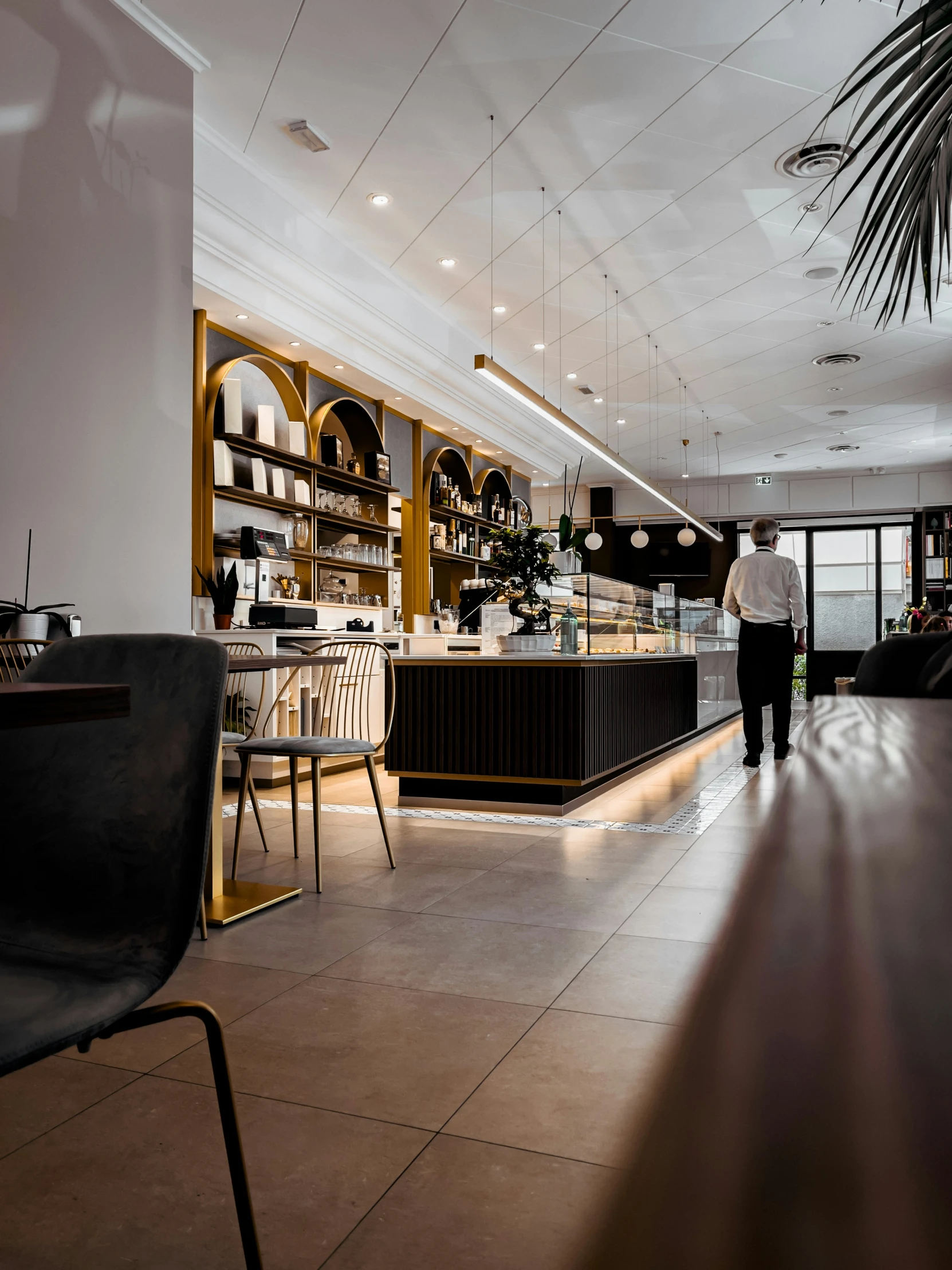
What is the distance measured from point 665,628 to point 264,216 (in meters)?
3.82

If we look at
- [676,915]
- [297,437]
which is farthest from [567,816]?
[297,437]

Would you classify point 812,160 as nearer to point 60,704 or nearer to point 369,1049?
point 369,1049

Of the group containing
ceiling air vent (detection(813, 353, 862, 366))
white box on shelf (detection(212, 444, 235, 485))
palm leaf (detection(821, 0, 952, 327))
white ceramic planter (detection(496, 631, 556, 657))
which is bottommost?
white ceramic planter (detection(496, 631, 556, 657))

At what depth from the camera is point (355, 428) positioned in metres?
7.79

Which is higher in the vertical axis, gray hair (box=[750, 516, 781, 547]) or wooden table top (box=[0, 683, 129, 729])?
gray hair (box=[750, 516, 781, 547])

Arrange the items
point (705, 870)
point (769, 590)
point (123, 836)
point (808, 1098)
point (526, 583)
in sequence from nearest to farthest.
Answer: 1. point (808, 1098)
2. point (123, 836)
3. point (705, 870)
4. point (526, 583)
5. point (769, 590)

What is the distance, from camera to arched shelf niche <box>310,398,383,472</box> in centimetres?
748

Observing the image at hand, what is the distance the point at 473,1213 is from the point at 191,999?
2.71 ft

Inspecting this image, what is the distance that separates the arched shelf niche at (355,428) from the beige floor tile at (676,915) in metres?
5.26

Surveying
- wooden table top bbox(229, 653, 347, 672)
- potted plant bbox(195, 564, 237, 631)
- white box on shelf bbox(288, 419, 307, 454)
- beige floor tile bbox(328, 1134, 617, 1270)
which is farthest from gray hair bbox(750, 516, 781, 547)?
beige floor tile bbox(328, 1134, 617, 1270)

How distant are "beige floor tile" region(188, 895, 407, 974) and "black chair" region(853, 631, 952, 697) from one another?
1.47m

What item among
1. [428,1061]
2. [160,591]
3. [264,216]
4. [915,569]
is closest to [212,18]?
[264,216]

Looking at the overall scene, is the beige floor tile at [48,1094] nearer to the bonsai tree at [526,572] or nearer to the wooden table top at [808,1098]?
the wooden table top at [808,1098]

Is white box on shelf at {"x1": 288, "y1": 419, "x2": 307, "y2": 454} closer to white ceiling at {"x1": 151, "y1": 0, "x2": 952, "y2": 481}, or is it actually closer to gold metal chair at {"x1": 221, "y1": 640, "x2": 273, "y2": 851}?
white ceiling at {"x1": 151, "y1": 0, "x2": 952, "y2": 481}
